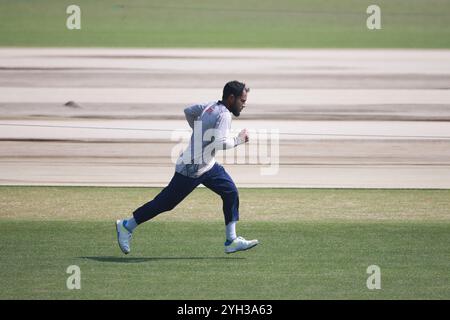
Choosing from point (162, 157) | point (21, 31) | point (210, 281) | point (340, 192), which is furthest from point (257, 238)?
point (21, 31)

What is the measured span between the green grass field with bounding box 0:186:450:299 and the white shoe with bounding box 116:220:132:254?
0.48 feet

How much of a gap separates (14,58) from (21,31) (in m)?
9.07

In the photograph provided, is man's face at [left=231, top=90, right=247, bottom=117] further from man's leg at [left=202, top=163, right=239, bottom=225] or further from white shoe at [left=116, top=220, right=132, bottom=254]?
white shoe at [left=116, top=220, right=132, bottom=254]

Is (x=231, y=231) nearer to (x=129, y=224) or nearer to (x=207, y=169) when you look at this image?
(x=207, y=169)

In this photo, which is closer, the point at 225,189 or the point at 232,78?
the point at 225,189

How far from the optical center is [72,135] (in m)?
22.7

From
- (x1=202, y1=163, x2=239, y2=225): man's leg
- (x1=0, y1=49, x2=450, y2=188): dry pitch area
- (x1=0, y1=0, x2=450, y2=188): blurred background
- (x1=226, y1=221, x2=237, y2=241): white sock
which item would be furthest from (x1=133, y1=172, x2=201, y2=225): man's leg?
(x1=0, y1=0, x2=450, y2=188): blurred background

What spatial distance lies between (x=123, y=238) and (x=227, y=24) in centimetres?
3768

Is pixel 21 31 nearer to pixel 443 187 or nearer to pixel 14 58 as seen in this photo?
pixel 14 58

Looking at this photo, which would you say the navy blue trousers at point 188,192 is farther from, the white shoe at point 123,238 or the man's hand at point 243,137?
the man's hand at point 243,137

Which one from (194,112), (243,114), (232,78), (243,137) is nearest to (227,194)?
(243,137)

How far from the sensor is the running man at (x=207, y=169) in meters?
11.8

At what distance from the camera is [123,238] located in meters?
11.9

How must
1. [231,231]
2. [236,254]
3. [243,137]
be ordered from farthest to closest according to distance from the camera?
[236,254] < [231,231] < [243,137]
